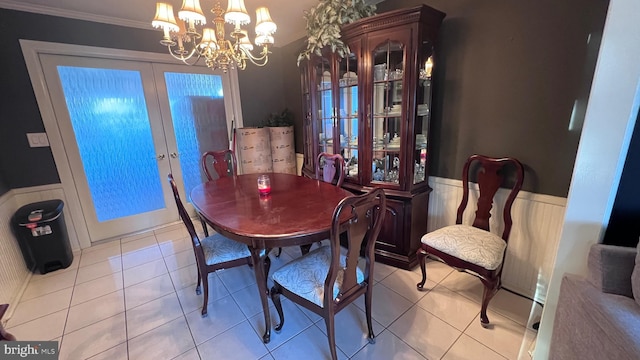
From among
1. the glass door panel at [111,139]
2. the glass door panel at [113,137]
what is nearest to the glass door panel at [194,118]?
the glass door panel at [111,139]

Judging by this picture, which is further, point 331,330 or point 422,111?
point 422,111

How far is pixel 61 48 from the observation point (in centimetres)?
245

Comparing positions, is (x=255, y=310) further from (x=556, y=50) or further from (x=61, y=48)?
(x=61, y=48)

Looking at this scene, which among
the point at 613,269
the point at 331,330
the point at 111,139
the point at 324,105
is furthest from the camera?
the point at 111,139

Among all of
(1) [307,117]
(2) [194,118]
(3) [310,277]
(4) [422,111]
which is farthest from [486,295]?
(2) [194,118]

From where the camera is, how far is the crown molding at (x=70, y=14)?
2.20 metres

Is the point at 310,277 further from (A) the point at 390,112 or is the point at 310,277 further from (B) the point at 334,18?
(B) the point at 334,18

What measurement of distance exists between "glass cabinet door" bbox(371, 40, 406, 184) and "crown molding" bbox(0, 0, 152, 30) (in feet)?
8.57

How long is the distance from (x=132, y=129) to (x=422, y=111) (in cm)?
312

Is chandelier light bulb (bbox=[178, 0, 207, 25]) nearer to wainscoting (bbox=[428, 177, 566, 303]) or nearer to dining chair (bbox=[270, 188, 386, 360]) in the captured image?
dining chair (bbox=[270, 188, 386, 360])

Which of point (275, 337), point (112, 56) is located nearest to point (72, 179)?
point (112, 56)

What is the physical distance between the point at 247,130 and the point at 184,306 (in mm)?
2110

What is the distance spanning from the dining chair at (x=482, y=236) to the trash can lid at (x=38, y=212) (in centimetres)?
318

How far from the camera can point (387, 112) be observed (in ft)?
6.92
